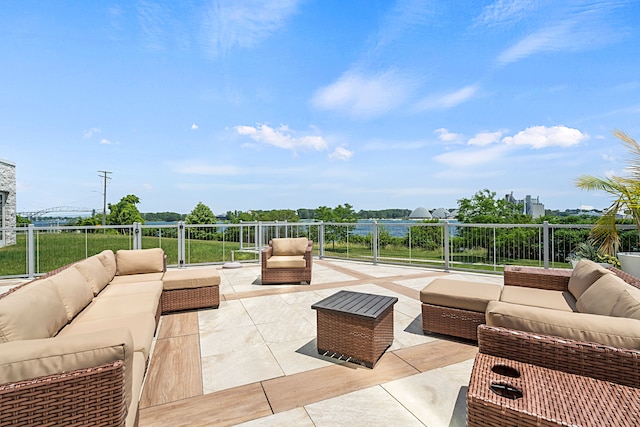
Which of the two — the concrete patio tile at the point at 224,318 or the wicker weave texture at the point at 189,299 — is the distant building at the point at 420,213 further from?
the wicker weave texture at the point at 189,299

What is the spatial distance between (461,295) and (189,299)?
3.41 m

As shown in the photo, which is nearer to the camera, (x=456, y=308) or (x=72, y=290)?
(x=72, y=290)

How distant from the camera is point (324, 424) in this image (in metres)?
1.78

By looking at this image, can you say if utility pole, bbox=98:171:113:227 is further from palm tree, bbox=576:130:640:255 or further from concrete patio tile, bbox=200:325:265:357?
palm tree, bbox=576:130:640:255

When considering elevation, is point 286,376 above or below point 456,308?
below

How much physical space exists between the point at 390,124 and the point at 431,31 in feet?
12.6

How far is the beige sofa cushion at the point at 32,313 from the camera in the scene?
158cm

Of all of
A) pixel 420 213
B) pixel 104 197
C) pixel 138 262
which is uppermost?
pixel 104 197

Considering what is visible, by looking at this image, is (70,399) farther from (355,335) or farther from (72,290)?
(355,335)

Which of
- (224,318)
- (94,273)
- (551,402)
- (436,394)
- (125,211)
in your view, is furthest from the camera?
(125,211)

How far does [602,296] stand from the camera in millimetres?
2178

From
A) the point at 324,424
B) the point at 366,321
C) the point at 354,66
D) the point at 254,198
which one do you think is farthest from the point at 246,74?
the point at 254,198

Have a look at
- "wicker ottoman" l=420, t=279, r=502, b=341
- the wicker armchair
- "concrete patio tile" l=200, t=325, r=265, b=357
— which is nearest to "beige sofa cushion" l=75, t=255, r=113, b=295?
"concrete patio tile" l=200, t=325, r=265, b=357

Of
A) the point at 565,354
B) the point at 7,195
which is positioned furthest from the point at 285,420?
the point at 7,195
